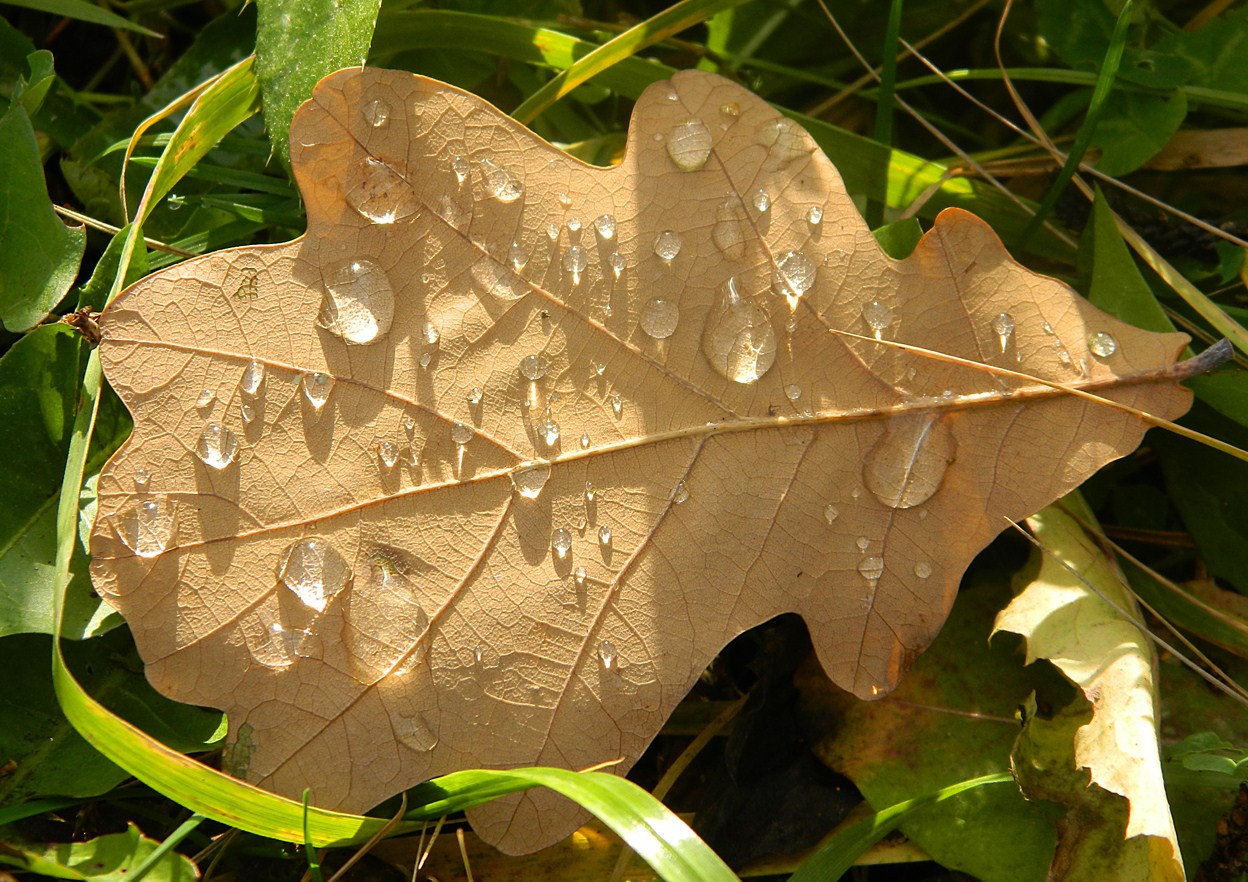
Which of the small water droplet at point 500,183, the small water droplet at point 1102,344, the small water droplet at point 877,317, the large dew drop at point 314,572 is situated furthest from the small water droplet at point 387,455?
the small water droplet at point 1102,344

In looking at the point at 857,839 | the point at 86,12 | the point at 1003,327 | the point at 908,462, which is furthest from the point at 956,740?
the point at 86,12

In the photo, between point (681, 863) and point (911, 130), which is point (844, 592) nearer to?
point (681, 863)

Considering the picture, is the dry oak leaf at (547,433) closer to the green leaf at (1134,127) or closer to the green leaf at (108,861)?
the green leaf at (108,861)

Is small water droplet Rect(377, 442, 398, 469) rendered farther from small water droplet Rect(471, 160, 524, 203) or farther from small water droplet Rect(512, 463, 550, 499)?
small water droplet Rect(471, 160, 524, 203)

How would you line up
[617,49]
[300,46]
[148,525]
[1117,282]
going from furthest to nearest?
[617,49] → [1117,282] → [300,46] → [148,525]

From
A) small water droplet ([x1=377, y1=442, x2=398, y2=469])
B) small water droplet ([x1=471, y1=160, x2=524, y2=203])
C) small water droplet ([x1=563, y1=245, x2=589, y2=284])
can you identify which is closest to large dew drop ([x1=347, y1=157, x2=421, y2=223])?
small water droplet ([x1=471, y1=160, x2=524, y2=203])

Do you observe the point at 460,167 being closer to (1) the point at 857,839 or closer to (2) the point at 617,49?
(2) the point at 617,49
